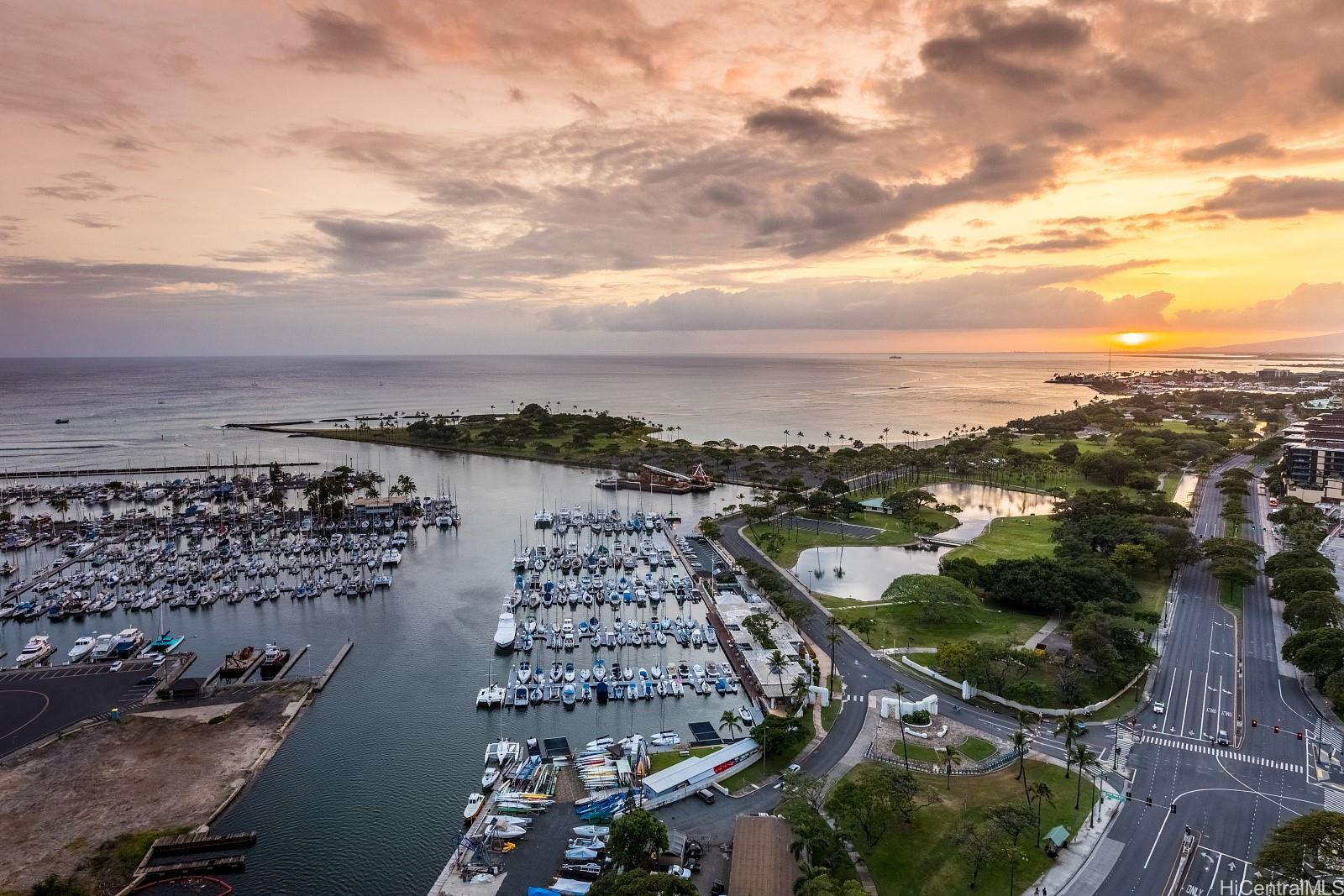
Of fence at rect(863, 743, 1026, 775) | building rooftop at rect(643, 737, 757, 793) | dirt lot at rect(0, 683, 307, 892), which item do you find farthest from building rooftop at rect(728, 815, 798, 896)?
dirt lot at rect(0, 683, 307, 892)

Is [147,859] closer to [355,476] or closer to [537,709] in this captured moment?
[537,709]

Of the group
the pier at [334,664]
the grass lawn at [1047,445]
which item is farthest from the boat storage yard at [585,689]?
the grass lawn at [1047,445]

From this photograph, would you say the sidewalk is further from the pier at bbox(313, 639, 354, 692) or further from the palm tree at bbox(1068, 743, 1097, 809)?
the pier at bbox(313, 639, 354, 692)

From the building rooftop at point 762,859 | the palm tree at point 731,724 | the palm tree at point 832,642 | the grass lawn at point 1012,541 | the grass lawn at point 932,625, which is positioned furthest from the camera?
the grass lawn at point 1012,541

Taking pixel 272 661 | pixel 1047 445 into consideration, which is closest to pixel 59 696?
pixel 272 661
